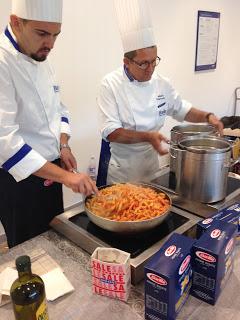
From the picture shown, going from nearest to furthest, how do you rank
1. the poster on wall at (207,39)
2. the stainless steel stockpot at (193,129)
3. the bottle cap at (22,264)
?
the bottle cap at (22,264)
the stainless steel stockpot at (193,129)
the poster on wall at (207,39)

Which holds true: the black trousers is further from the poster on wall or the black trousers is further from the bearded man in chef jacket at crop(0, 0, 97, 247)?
the poster on wall

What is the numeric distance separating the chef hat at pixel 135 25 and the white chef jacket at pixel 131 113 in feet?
0.56

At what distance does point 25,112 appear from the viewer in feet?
4.04

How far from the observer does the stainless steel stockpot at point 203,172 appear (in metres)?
1.07

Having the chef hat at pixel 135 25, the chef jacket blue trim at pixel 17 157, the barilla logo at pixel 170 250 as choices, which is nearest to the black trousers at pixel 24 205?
the chef jacket blue trim at pixel 17 157

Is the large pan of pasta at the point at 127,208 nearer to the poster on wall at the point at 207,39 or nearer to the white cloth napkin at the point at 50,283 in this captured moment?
the white cloth napkin at the point at 50,283

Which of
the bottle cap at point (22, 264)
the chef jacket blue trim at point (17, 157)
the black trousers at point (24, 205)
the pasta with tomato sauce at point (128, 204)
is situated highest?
the chef jacket blue trim at point (17, 157)

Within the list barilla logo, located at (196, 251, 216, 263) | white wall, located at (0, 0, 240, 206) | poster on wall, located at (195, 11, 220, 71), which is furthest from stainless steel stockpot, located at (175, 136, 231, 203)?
poster on wall, located at (195, 11, 220, 71)

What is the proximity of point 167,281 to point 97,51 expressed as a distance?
2156mm

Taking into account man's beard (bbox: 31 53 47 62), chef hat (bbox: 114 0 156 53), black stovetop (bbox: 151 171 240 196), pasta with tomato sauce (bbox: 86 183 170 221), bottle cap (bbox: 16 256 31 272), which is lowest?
black stovetop (bbox: 151 171 240 196)

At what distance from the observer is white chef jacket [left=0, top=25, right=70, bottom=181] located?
1060 millimetres

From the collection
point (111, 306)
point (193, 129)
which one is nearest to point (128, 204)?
point (111, 306)

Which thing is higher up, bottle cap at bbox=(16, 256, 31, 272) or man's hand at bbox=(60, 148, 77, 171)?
bottle cap at bbox=(16, 256, 31, 272)

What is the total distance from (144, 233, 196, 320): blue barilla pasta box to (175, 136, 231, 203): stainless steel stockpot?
1.29 ft
